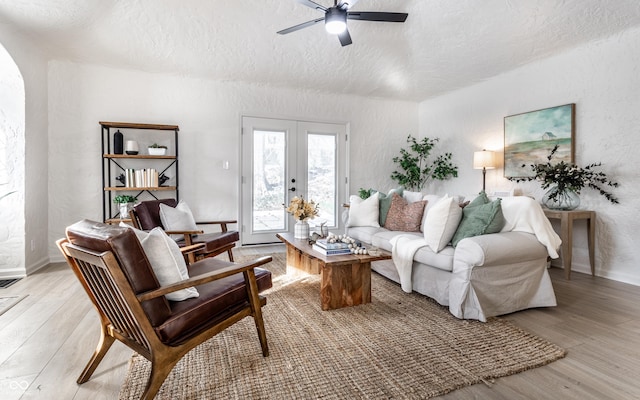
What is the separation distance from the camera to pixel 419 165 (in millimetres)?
6168

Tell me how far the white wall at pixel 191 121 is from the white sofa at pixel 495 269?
10.4ft

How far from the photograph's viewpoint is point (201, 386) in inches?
63.9

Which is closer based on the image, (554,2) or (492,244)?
(492,244)

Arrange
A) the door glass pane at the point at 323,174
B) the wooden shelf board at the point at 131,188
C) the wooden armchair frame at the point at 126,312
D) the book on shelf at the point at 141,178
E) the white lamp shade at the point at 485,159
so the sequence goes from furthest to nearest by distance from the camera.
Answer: the door glass pane at the point at 323,174 < the white lamp shade at the point at 485,159 < the book on shelf at the point at 141,178 < the wooden shelf board at the point at 131,188 < the wooden armchair frame at the point at 126,312

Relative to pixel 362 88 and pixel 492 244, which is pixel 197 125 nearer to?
pixel 362 88

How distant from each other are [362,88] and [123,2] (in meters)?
3.42

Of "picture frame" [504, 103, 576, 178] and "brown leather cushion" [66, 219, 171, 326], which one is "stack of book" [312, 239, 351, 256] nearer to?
"brown leather cushion" [66, 219, 171, 326]

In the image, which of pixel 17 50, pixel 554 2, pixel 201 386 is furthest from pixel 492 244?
pixel 17 50

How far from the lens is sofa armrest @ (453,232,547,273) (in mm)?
2334

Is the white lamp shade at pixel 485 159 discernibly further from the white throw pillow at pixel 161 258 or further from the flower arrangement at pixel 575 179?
the white throw pillow at pixel 161 258

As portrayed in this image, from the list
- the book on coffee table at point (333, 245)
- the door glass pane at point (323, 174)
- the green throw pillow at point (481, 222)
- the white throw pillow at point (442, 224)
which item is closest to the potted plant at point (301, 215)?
the book on coffee table at point (333, 245)

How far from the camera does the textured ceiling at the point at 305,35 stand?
10.2 ft

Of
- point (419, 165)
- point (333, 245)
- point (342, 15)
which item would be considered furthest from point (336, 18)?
point (419, 165)

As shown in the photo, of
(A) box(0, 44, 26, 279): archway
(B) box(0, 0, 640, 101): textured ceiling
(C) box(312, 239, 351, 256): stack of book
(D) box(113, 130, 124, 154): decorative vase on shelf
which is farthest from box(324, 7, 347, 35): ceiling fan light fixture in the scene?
(A) box(0, 44, 26, 279): archway
